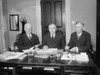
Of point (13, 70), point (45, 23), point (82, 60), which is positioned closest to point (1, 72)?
point (13, 70)

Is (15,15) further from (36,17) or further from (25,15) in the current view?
(36,17)

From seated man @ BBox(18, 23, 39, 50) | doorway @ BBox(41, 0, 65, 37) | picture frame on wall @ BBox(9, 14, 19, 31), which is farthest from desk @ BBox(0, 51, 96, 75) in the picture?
picture frame on wall @ BBox(9, 14, 19, 31)

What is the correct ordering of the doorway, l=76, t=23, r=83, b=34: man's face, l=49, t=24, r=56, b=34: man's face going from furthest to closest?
the doorway → l=49, t=24, r=56, b=34: man's face → l=76, t=23, r=83, b=34: man's face

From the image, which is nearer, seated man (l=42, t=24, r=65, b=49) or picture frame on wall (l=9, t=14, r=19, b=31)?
seated man (l=42, t=24, r=65, b=49)

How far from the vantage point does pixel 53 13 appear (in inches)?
227

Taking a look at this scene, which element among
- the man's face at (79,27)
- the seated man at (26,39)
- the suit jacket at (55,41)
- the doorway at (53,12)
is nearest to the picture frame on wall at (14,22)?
the doorway at (53,12)

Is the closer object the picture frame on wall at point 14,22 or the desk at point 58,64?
the desk at point 58,64

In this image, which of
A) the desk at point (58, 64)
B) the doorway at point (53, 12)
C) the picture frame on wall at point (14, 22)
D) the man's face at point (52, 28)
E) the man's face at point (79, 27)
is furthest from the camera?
the picture frame on wall at point (14, 22)

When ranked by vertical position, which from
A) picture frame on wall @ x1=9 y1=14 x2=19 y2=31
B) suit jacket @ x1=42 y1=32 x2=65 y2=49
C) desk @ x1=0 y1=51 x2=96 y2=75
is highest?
picture frame on wall @ x1=9 y1=14 x2=19 y2=31

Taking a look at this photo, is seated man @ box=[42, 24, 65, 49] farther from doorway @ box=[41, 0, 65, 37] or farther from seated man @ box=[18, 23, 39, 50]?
doorway @ box=[41, 0, 65, 37]

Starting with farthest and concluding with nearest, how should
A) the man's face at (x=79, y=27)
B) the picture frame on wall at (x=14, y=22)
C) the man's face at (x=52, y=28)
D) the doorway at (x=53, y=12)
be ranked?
the picture frame on wall at (x=14, y=22), the doorway at (x=53, y=12), the man's face at (x=52, y=28), the man's face at (x=79, y=27)

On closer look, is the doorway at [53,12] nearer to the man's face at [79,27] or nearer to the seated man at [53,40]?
the seated man at [53,40]

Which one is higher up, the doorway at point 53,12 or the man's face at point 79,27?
the doorway at point 53,12

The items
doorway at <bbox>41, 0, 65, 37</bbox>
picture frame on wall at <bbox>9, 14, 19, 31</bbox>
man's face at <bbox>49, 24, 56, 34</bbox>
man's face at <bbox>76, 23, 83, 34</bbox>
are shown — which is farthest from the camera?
picture frame on wall at <bbox>9, 14, 19, 31</bbox>
